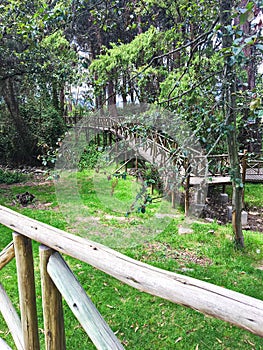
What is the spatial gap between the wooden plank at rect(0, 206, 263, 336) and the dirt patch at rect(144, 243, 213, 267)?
94.4 inches

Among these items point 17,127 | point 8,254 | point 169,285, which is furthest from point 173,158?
point 17,127

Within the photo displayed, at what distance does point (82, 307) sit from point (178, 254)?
261 cm

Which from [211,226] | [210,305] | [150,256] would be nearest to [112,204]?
[211,226]

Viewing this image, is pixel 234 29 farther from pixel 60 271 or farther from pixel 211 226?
pixel 211 226

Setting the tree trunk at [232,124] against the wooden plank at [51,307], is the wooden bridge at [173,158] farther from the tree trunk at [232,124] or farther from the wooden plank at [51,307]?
the wooden plank at [51,307]

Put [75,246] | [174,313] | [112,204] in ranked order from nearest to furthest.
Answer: [75,246] < [174,313] < [112,204]

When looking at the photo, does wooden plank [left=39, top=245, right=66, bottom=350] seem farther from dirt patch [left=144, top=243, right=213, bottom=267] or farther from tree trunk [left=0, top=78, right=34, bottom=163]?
tree trunk [left=0, top=78, right=34, bottom=163]

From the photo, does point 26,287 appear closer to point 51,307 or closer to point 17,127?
point 51,307

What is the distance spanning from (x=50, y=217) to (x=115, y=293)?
2379mm

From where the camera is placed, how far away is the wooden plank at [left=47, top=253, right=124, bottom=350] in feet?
3.22

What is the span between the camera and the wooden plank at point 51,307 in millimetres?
1172

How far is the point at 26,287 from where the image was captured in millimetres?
1332

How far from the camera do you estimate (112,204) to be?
5824mm

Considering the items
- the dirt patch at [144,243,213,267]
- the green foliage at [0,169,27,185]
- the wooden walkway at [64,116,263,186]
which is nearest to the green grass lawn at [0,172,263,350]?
the dirt patch at [144,243,213,267]
